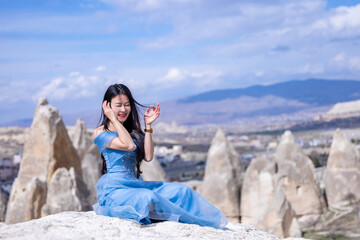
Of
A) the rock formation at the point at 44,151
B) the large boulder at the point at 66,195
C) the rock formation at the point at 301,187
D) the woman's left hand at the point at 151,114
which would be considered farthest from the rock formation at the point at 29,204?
the rock formation at the point at 301,187

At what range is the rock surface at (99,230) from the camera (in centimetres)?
401


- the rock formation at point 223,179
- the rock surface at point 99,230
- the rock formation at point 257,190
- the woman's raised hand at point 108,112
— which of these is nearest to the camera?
the rock surface at point 99,230

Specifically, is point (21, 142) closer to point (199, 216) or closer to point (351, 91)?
point (199, 216)

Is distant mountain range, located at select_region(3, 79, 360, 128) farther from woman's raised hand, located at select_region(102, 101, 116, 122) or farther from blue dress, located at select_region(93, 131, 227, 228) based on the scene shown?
blue dress, located at select_region(93, 131, 227, 228)

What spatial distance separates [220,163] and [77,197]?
17.8 ft

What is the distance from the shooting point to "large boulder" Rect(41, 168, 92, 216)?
34.3 ft

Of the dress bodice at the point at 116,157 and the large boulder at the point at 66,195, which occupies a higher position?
the dress bodice at the point at 116,157

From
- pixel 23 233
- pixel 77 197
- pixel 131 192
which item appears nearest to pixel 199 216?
pixel 131 192

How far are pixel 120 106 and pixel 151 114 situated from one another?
1.02 feet

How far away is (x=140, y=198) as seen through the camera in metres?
4.59

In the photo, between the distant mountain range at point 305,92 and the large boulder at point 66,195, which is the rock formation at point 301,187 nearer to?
the large boulder at point 66,195

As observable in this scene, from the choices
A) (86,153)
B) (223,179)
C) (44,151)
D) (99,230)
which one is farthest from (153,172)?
(99,230)

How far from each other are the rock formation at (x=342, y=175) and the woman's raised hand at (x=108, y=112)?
11993mm

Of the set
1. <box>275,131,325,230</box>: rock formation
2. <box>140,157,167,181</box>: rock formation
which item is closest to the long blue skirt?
<box>140,157,167,181</box>: rock formation
